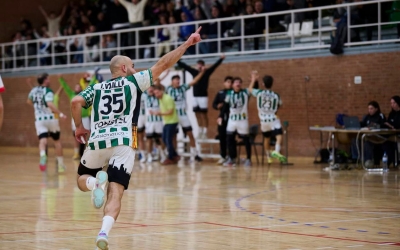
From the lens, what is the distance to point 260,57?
2373cm

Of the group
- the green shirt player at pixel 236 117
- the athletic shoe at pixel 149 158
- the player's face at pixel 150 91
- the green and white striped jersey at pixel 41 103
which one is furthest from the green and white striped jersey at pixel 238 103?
the green and white striped jersey at pixel 41 103

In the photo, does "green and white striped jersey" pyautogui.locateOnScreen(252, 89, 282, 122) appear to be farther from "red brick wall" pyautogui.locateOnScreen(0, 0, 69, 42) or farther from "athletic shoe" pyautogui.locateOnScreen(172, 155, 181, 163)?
"red brick wall" pyautogui.locateOnScreen(0, 0, 69, 42)

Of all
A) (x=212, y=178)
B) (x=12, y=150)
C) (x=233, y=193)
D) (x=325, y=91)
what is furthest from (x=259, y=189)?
(x=12, y=150)

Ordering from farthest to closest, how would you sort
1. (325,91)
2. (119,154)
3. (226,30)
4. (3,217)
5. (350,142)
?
(226,30)
(325,91)
(350,142)
(3,217)
(119,154)

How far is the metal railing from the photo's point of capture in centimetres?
2170

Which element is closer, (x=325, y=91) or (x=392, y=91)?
(x=392, y=91)

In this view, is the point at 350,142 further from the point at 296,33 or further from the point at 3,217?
the point at 3,217

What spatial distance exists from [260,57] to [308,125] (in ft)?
8.93

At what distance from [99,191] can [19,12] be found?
1180 inches

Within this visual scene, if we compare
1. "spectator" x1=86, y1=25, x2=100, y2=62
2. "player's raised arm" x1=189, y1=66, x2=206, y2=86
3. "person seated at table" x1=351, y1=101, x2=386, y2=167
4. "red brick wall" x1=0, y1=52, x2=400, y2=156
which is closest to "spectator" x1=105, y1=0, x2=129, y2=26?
"spectator" x1=86, y1=25, x2=100, y2=62

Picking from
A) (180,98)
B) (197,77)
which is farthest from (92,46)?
(197,77)

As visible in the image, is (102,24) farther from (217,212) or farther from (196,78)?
(217,212)

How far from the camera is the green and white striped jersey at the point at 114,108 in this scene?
8.00 metres

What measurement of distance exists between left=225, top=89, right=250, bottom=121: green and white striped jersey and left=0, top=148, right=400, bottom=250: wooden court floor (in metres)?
2.37
